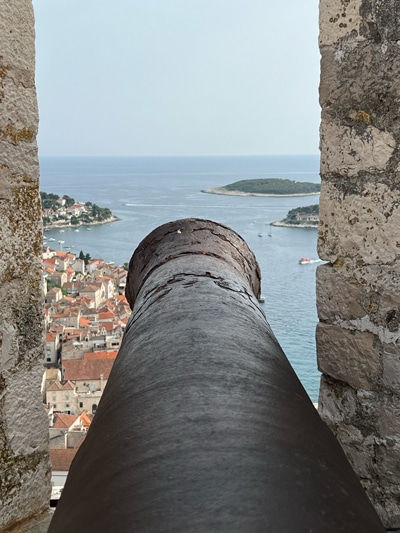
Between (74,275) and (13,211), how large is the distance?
36.9 feet

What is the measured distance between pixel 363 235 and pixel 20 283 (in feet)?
3.17

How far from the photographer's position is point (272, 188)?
25.5 m

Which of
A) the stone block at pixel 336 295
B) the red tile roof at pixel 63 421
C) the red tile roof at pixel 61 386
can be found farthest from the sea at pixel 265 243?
the red tile roof at pixel 61 386

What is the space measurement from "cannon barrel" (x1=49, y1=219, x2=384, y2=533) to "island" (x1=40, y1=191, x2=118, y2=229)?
15.8 meters

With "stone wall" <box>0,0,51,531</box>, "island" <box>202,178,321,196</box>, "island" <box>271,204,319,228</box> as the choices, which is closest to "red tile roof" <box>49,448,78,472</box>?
"stone wall" <box>0,0,51,531</box>

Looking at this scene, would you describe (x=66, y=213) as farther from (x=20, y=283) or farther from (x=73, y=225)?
(x=20, y=283)

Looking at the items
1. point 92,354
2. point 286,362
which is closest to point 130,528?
point 286,362

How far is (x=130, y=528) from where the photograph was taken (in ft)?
1.86

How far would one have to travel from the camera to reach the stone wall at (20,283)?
1.60m

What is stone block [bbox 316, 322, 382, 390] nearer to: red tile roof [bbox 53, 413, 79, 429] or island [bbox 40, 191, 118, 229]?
red tile roof [bbox 53, 413, 79, 429]

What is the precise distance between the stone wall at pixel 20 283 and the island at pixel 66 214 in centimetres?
1491

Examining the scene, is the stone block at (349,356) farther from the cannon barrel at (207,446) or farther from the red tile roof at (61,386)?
the red tile roof at (61,386)

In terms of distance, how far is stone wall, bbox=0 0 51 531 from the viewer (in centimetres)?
160

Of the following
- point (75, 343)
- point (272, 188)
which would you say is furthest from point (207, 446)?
point (272, 188)
